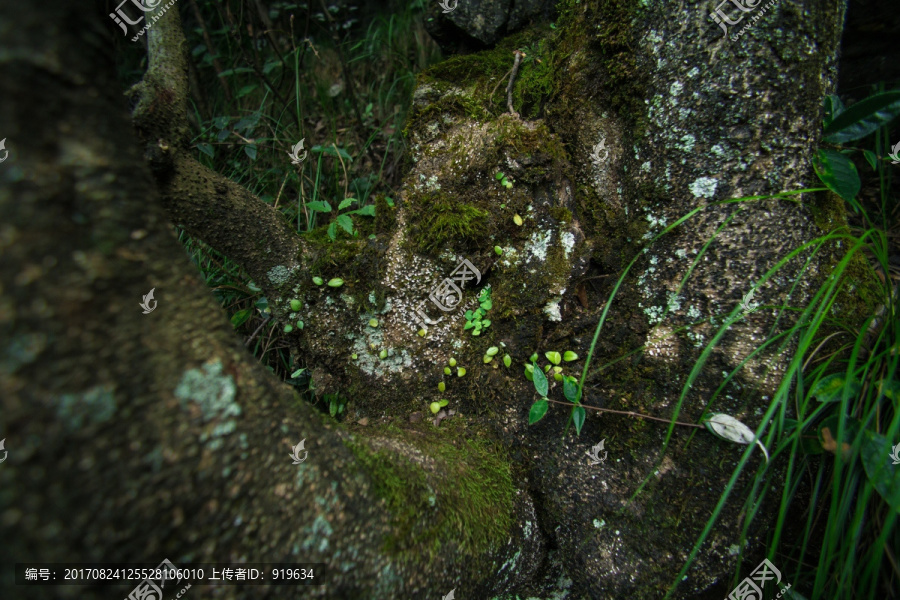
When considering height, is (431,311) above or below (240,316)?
above

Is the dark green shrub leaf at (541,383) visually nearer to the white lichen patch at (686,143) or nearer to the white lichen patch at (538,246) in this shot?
the white lichen patch at (538,246)

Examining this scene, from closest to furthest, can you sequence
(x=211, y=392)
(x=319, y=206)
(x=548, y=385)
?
(x=211, y=392), (x=548, y=385), (x=319, y=206)

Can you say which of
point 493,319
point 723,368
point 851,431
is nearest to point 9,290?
point 493,319

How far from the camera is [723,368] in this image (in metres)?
1.21

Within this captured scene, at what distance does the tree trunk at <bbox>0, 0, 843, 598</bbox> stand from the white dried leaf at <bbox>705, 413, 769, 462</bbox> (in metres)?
0.04

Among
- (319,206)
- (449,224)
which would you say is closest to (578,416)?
(449,224)

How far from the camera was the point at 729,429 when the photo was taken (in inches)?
45.8

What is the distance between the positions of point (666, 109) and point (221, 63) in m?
3.17

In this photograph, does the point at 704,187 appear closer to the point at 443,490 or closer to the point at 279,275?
the point at 443,490

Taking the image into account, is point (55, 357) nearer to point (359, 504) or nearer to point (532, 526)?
point (359, 504)

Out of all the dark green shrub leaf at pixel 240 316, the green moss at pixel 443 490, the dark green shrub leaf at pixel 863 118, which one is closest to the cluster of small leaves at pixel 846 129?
the dark green shrub leaf at pixel 863 118

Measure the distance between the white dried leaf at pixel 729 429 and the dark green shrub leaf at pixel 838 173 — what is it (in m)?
0.73

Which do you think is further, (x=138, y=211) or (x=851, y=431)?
(x=851, y=431)

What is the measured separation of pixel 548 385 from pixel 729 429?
0.50 metres
